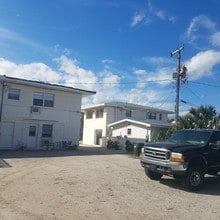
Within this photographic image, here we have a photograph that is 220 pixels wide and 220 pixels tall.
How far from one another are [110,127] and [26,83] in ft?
49.7

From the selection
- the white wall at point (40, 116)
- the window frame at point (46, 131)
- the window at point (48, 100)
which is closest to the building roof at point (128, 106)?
the white wall at point (40, 116)

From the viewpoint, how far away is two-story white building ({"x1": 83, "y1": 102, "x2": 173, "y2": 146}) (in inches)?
1458

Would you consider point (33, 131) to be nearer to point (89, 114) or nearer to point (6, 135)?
point (6, 135)

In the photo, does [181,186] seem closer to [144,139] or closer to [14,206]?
[14,206]

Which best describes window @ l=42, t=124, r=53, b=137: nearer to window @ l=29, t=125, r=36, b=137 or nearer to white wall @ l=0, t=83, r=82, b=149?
white wall @ l=0, t=83, r=82, b=149

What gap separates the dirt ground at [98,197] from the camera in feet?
26.2

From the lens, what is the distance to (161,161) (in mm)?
11812

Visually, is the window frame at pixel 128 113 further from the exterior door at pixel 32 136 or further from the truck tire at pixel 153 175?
the truck tire at pixel 153 175

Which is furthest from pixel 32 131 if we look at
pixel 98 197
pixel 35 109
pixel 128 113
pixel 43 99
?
pixel 98 197

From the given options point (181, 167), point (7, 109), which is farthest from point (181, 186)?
point (7, 109)

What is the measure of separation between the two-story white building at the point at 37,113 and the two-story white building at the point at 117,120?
742 cm

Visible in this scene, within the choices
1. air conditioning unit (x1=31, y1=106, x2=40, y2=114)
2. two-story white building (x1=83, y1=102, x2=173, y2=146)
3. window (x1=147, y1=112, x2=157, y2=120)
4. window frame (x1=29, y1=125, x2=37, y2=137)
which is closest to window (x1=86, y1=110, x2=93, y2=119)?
two-story white building (x1=83, y1=102, x2=173, y2=146)

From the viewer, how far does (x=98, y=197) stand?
9.69 meters

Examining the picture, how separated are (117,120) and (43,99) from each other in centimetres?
1442
